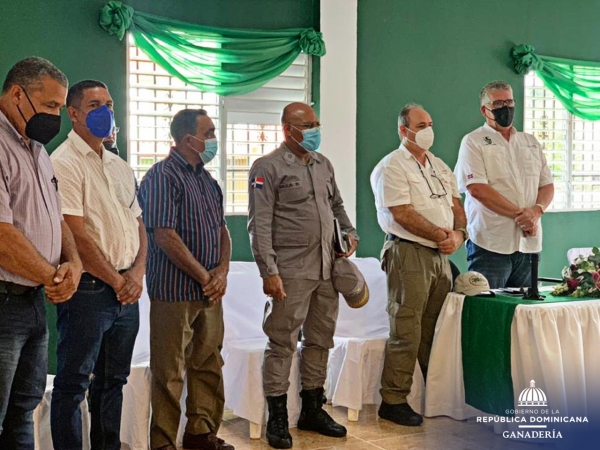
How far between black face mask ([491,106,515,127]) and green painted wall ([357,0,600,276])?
1.32 meters

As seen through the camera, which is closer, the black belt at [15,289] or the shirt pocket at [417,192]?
the black belt at [15,289]

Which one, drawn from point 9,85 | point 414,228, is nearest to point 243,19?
point 414,228

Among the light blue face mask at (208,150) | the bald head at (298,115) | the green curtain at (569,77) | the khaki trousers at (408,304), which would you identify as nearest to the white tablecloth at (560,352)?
the khaki trousers at (408,304)

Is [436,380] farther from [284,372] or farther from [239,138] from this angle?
[239,138]

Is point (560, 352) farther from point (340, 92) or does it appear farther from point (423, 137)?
point (340, 92)

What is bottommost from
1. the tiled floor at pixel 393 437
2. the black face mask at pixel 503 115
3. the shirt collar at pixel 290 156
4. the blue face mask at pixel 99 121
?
the tiled floor at pixel 393 437

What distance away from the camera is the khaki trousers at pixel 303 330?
3.96 metres

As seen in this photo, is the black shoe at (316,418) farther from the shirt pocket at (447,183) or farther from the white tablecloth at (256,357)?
the shirt pocket at (447,183)

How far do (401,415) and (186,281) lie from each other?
4.87 ft

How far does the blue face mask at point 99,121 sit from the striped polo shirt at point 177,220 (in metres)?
0.50

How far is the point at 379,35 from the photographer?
5.89 m

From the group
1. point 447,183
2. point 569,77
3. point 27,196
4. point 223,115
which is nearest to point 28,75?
point 27,196

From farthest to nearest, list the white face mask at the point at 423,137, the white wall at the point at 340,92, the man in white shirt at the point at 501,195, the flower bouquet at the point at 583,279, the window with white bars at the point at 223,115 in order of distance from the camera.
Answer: the white wall at the point at 340,92 < the window with white bars at the point at 223,115 < the man in white shirt at the point at 501,195 < the white face mask at the point at 423,137 < the flower bouquet at the point at 583,279

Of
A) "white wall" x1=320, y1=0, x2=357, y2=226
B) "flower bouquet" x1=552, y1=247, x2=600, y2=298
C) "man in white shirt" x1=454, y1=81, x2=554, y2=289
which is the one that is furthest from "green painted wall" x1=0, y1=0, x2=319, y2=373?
"flower bouquet" x1=552, y1=247, x2=600, y2=298
